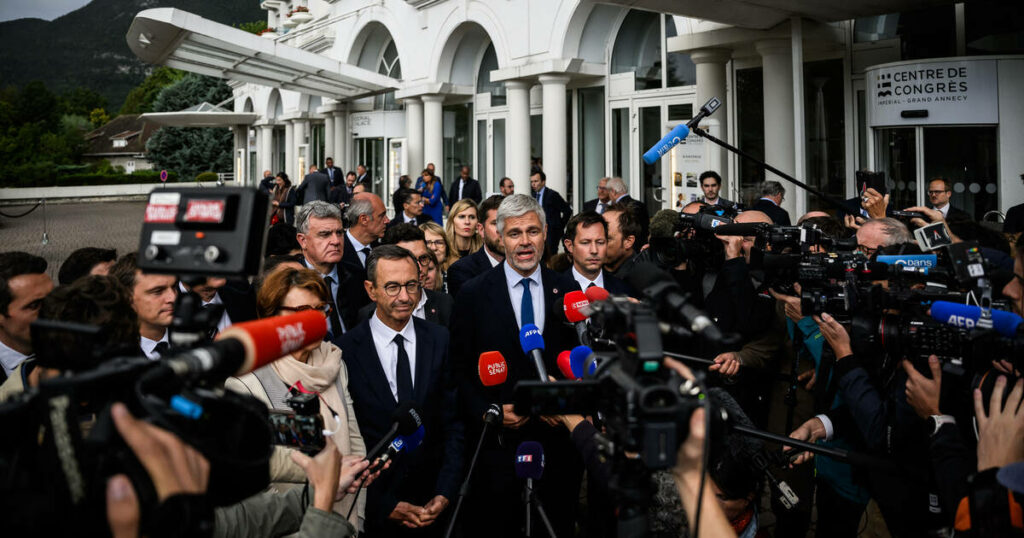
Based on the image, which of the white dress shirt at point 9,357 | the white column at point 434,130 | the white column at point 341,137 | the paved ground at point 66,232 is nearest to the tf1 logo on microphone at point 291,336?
the white dress shirt at point 9,357

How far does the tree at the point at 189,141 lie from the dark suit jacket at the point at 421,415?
61.2 meters

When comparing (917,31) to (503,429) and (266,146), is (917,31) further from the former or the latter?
(266,146)

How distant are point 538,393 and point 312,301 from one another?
2.24 m

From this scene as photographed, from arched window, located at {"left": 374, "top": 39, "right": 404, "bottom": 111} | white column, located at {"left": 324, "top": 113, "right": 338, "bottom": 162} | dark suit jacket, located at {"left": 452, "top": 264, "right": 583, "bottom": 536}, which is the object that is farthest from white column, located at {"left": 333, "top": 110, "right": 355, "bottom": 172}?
dark suit jacket, located at {"left": 452, "top": 264, "right": 583, "bottom": 536}

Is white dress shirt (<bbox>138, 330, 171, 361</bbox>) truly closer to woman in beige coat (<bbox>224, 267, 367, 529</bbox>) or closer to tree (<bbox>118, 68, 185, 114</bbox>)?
woman in beige coat (<bbox>224, 267, 367, 529</bbox>)

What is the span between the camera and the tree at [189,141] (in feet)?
202

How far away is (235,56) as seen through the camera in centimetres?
2189

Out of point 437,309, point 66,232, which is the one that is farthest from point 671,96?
point 66,232

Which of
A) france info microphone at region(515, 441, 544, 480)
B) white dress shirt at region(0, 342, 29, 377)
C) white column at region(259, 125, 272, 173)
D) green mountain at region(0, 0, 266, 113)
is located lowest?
france info microphone at region(515, 441, 544, 480)

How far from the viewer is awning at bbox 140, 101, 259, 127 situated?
133 ft

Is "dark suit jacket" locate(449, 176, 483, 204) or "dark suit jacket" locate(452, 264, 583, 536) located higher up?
"dark suit jacket" locate(449, 176, 483, 204)

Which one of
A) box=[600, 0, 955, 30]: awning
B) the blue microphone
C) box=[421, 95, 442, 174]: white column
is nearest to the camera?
the blue microphone

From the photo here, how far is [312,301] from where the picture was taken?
438 cm

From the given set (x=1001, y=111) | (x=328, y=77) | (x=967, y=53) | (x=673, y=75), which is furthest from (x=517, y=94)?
(x=1001, y=111)
